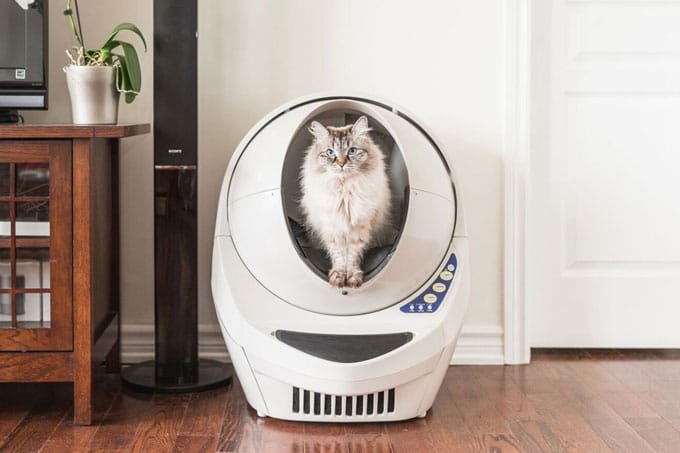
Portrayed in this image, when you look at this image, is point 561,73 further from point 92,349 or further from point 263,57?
point 92,349

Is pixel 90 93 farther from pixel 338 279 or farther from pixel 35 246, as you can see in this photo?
pixel 338 279

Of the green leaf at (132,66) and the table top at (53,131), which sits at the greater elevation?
the green leaf at (132,66)

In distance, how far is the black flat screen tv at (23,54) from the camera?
7.83ft

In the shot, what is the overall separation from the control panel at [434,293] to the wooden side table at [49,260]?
2.59 ft

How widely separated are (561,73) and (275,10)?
913 mm

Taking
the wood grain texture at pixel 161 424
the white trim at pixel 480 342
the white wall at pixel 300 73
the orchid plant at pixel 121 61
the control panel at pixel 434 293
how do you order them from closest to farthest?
the wood grain texture at pixel 161 424, the control panel at pixel 434 293, the orchid plant at pixel 121 61, the white wall at pixel 300 73, the white trim at pixel 480 342

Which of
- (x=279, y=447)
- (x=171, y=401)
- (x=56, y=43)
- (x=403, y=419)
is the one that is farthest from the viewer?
(x=56, y=43)

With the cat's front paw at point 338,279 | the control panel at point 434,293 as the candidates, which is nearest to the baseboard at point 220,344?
the control panel at point 434,293

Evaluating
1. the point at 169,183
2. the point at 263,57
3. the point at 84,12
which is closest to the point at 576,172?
the point at 263,57

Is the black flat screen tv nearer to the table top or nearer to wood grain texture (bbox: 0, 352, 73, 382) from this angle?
the table top

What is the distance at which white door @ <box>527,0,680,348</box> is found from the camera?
289 centimetres

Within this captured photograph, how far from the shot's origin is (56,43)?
272cm

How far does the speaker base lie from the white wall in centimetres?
19

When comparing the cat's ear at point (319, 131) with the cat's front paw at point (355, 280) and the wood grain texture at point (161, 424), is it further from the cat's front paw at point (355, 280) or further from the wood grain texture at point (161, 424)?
the wood grain texture at point (161, 424)
